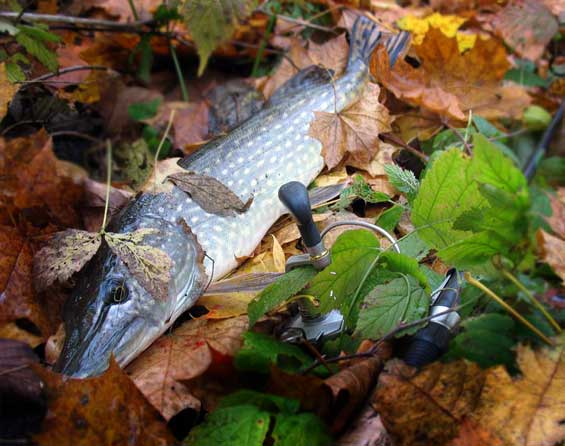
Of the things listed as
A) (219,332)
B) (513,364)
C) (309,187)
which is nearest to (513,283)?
(513,364)

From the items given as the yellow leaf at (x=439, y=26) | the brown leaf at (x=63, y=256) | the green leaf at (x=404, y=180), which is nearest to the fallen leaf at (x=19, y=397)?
the brown leaf at (x=63, y=256)

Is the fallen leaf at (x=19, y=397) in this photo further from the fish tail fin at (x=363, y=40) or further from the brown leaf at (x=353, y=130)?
the fish tail fin at (x=363, y=40)

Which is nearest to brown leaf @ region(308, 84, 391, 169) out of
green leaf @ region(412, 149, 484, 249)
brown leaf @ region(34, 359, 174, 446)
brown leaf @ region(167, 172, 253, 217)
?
brown leaf @ region(167, 172, 253, 217)

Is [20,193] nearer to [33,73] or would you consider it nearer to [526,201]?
[33,73]

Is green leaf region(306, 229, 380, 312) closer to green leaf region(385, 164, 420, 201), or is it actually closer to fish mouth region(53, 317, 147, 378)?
green leaf region(385, 164, 420, 201)

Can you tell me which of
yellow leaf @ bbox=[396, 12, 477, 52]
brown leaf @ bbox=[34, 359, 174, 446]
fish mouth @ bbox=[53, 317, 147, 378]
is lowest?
fish mouth @ bbox=[53, 317, 147, 378]
